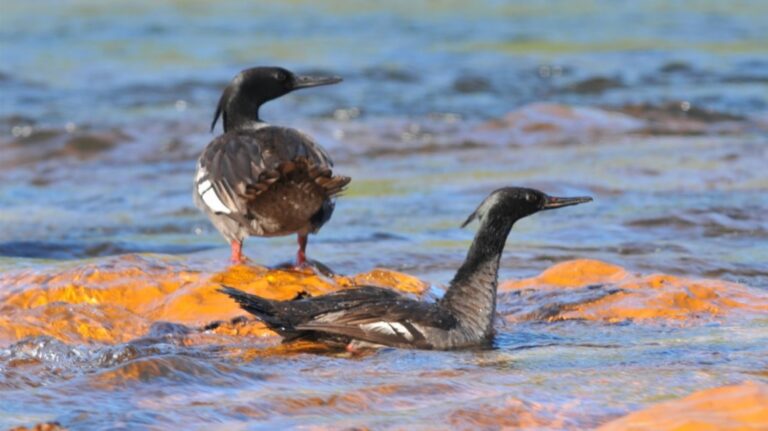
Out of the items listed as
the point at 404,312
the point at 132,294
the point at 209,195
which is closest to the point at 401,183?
the point at 209,195

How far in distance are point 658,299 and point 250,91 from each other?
3.30 metres

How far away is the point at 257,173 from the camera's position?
8164 millimetres

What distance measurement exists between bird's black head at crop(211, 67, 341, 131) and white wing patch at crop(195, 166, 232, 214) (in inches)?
39.9

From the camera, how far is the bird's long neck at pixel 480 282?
7.10m

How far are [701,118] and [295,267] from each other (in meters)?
10.8

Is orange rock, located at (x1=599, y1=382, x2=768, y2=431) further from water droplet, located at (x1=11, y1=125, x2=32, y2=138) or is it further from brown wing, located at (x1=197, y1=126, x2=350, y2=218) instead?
water droplet, located at (x1=11, y1=125, x2=32, y2=138)

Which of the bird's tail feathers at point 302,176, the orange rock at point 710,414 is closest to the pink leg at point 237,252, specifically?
the bird's tail feathers at point 302,176

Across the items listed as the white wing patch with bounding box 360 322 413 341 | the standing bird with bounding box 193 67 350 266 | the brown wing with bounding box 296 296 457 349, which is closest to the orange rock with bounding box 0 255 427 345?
the standing bird with bounding box 193 67 350 266

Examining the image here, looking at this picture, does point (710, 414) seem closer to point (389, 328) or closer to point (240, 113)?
point (389, 328)

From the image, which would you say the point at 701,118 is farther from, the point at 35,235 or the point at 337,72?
the point at 35,235

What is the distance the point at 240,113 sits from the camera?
9.70 meters

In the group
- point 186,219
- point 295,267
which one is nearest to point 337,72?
point 186,219

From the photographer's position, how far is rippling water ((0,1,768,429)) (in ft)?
19.6

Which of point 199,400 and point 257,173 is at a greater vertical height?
point 257,173
